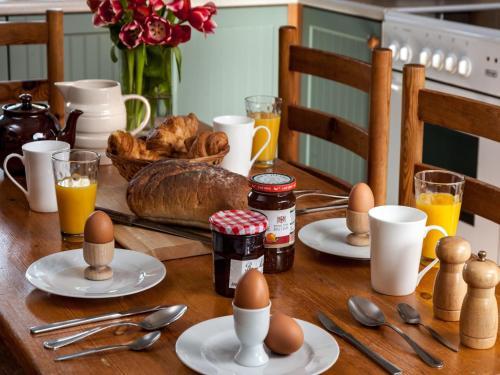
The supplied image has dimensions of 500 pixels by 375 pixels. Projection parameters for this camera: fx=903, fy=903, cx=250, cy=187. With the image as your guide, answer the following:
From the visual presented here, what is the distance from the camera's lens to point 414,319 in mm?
1097

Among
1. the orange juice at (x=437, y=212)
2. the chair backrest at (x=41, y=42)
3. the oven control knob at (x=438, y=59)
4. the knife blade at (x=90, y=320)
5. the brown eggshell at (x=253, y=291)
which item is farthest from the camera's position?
the oven control knob at (x=438, y=59)

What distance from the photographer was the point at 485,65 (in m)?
2.51

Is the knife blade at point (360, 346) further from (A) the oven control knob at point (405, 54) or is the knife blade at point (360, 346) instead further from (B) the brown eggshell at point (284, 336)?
(A) the oven control knob at point (405, 54)

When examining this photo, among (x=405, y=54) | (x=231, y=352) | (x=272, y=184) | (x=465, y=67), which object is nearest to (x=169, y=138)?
(x=272, y=184)

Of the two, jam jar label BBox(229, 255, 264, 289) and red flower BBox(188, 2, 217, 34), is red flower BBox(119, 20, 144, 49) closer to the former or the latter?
red flower BBox(188, 2, 217, 34)

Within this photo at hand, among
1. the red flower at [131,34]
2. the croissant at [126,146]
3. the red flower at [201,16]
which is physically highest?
the red flower at [201,16]

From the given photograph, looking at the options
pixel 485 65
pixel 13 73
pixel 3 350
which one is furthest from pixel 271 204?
pixel 13 73

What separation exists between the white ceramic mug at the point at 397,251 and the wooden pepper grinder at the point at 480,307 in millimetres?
133

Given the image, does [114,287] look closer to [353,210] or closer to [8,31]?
[353,210]

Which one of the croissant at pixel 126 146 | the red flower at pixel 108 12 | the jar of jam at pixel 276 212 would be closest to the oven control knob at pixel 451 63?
the red flower at pixel 108 12

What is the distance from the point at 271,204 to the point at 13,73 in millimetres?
2087

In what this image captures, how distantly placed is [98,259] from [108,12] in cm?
74

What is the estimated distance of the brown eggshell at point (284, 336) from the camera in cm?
97

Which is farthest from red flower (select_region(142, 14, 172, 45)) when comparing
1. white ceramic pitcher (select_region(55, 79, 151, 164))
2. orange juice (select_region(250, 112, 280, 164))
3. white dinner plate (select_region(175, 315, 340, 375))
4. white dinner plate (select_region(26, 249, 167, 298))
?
white dinner plate (select_region(175, 315, 340, 375))
